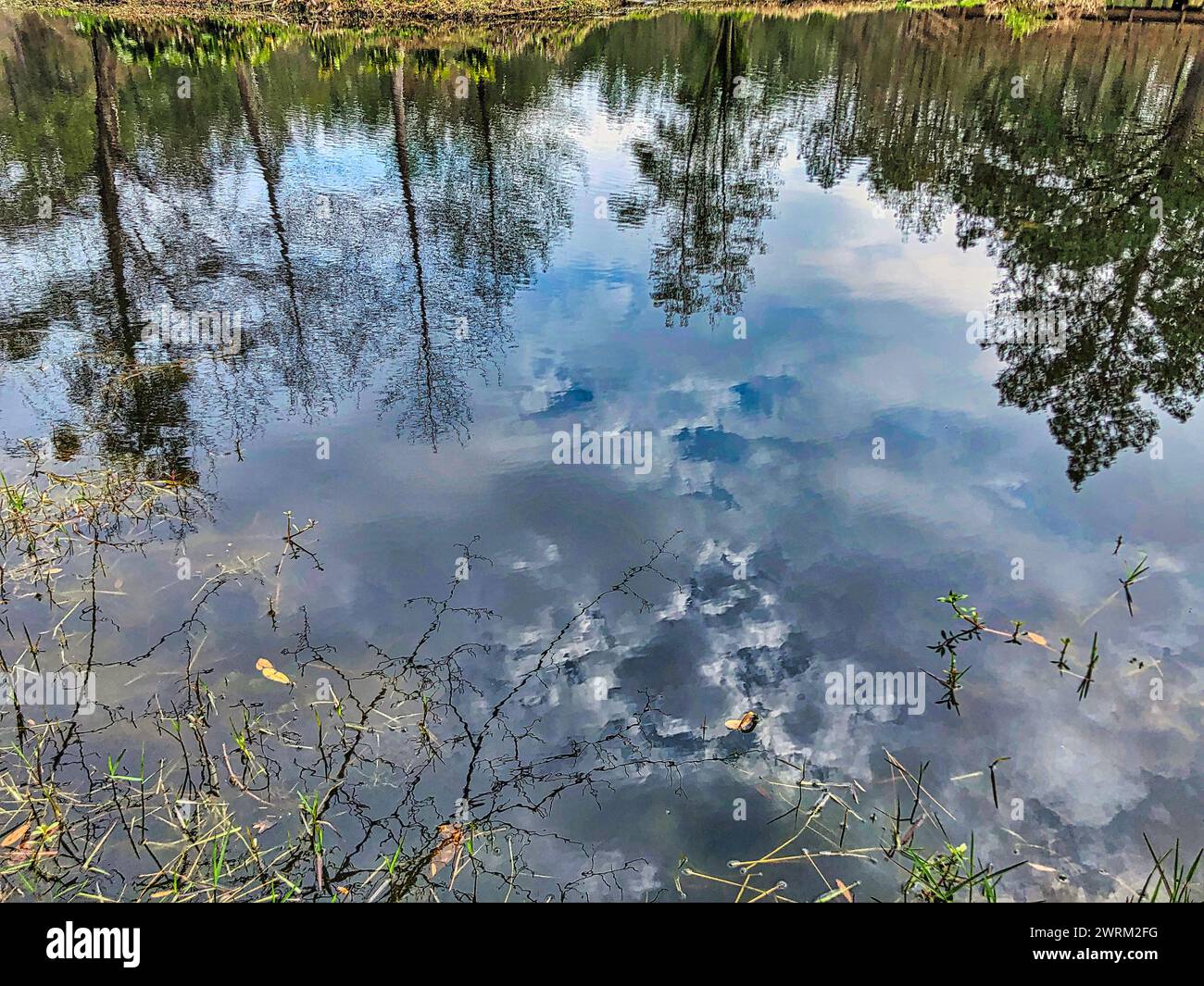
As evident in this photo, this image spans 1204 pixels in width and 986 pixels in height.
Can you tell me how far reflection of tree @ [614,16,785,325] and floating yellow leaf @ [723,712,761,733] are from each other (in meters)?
6.74

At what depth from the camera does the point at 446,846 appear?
4.14 metres

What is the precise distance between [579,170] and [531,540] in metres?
12.5

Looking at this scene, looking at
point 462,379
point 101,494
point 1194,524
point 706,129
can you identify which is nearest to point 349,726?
point 101,494

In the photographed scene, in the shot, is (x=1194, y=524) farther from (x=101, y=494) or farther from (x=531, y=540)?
(x=101, y=494)

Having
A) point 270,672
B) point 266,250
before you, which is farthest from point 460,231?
point 270,672

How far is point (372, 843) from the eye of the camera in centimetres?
413

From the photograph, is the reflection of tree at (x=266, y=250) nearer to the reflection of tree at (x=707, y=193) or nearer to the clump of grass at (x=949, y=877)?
the reflection of tree at (x=707, y=193)

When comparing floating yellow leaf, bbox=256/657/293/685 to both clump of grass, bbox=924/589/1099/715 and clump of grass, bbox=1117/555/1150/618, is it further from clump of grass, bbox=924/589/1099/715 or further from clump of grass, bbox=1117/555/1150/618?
clump of grass, bbox=1117/555/1150/618

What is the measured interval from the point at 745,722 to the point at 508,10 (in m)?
42.4

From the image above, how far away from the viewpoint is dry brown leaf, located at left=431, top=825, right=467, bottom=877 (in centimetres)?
405

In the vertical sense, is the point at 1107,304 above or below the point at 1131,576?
above

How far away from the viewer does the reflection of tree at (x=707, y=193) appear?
11.6 metres

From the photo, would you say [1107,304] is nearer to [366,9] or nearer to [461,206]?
[461,206]

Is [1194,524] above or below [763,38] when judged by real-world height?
below
